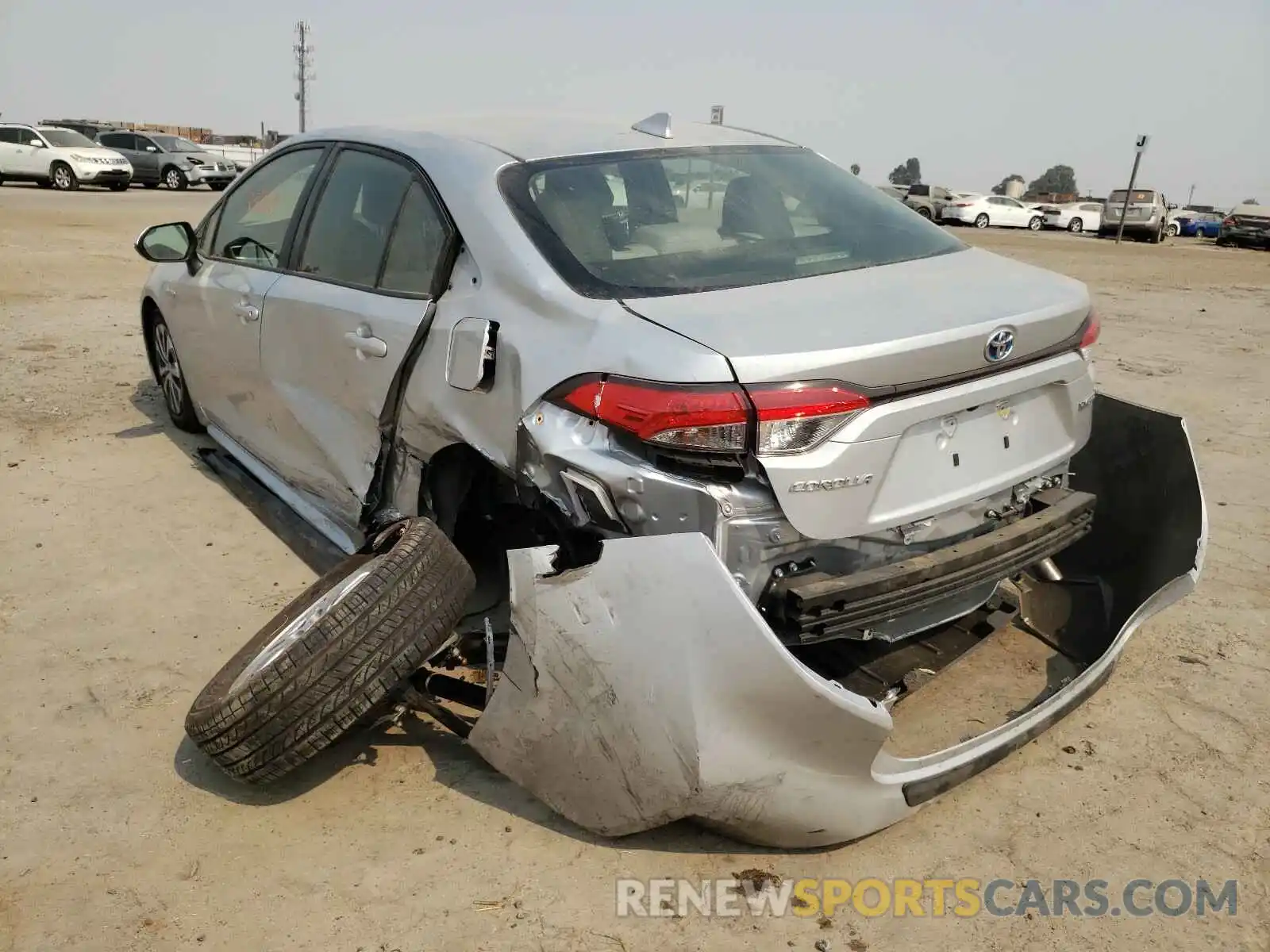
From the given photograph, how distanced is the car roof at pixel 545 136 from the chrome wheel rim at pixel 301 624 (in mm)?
→ 1339

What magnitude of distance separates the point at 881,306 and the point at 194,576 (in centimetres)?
290

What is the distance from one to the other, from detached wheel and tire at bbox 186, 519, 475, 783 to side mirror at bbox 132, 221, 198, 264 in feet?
8.70

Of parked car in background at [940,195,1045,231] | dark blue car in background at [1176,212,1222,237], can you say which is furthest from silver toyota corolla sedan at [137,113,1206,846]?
dark blue car in background at [1176,212,1222,237]

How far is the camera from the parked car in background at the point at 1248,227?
28.0m

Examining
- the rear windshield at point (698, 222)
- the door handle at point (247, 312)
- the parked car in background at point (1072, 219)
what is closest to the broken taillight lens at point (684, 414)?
the rear windshield at point (698, 222)

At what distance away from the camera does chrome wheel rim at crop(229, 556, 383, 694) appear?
264cm

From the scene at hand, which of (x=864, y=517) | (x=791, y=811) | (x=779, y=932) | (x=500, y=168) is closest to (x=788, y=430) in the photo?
(x=864, y=517)

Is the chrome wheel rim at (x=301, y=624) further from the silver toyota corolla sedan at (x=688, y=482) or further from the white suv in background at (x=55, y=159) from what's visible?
the white suv in background at (x=55, y=159)

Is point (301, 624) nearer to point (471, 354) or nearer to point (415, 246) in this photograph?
point (471, 354)

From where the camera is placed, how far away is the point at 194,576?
13.1 feet

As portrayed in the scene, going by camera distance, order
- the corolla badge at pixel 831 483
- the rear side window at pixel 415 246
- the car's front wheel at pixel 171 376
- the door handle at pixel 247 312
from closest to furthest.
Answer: the corolla badge at pixel 831 483, the rear side window at pixel 415 246, the door handle at pixel 247 312, the car's front wheel at pixel 171 376

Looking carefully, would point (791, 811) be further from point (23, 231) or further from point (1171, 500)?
point (23, 231)

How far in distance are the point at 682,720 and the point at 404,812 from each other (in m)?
0.94

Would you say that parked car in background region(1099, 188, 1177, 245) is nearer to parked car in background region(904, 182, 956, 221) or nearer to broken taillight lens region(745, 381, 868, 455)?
parked car in background region(904, 182, 956, 221)
